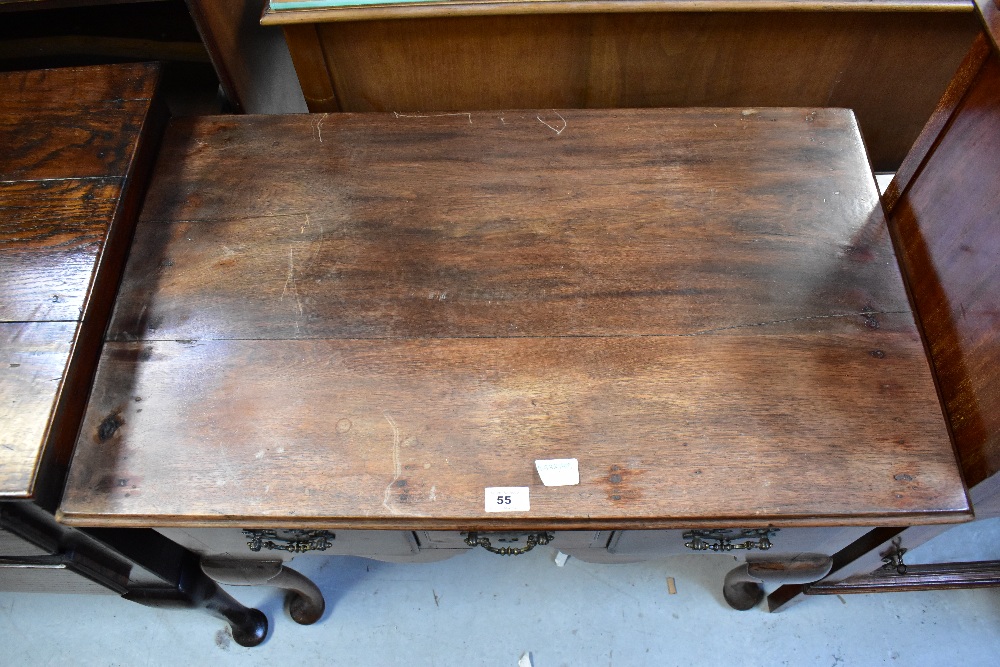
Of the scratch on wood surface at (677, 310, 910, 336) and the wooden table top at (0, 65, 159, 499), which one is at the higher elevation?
the wooden table top at (0, 65, 159, 499)

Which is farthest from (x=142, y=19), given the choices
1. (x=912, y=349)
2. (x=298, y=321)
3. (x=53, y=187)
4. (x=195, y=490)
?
(x=912, y=349)

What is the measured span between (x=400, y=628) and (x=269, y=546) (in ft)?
1.78

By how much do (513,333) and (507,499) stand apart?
0.76ft

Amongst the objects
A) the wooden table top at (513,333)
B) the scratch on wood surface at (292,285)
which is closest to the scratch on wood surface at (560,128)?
the wooden table top at (513,333)

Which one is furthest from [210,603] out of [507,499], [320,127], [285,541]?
[320,127]

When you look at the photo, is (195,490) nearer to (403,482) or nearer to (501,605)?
(403,482)

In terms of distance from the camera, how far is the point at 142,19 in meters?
1.30

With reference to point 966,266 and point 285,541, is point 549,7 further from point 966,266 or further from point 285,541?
point 285,541

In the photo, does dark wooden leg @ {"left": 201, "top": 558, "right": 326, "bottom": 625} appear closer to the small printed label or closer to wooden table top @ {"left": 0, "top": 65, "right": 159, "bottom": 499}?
wooden table top @ {"left": 0, "top": 65, "right": 159, "bottom": 499}

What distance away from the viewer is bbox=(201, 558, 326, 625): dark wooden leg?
3.70 feet

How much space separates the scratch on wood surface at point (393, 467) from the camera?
2.69ft

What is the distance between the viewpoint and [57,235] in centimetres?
98

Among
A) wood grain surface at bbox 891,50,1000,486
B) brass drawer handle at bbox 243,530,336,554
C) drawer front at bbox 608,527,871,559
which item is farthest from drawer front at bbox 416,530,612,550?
wood grain surface at bbox 891,50,1000,486

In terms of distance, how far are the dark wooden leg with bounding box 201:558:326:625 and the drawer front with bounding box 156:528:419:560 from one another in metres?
0.02
